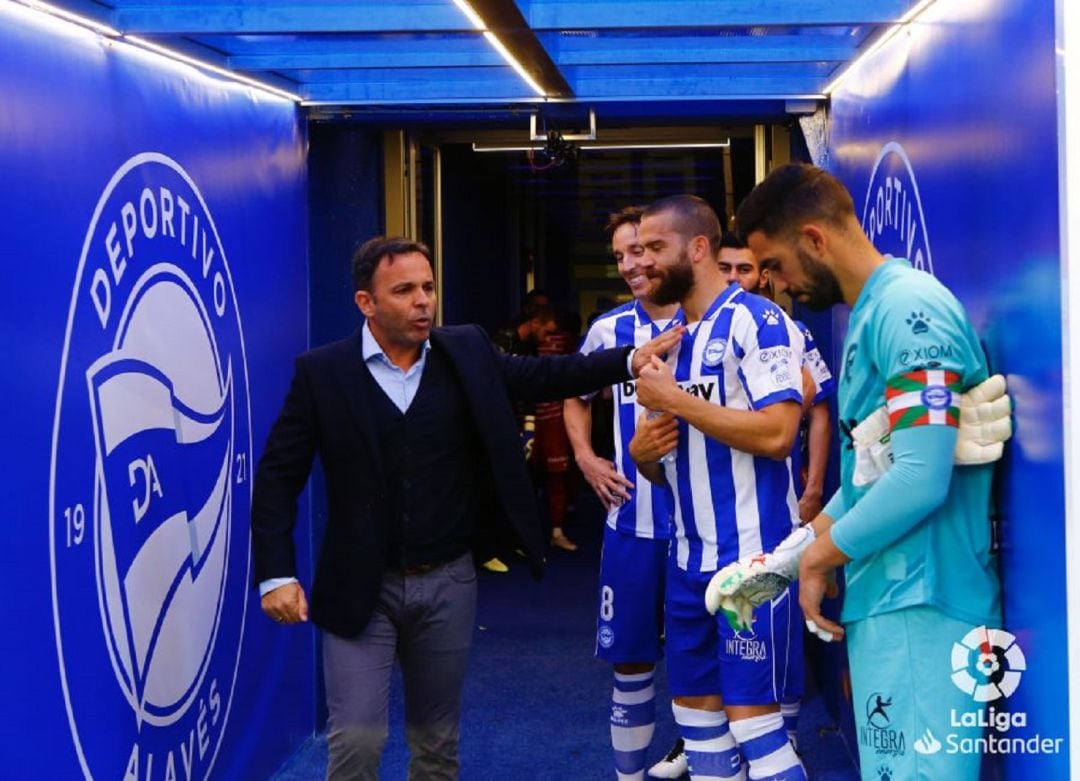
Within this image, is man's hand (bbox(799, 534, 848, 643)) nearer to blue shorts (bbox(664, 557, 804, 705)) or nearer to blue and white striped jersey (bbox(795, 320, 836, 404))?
blue shorts (bbox(664, 557, 804, 705))

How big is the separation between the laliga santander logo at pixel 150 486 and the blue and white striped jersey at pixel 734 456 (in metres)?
1.41

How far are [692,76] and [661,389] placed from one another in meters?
1.69

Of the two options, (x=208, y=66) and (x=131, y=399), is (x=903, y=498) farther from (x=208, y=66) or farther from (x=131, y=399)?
(x=208, y=66)

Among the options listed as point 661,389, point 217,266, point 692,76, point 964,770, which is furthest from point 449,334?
point 964,770

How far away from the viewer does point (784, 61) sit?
13.9ft

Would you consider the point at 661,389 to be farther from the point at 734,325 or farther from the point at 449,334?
the point at 449,334

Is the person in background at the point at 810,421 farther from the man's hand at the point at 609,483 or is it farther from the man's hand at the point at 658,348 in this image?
the man's hand at the point at 658,348

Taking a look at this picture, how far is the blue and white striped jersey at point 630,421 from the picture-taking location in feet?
14.2

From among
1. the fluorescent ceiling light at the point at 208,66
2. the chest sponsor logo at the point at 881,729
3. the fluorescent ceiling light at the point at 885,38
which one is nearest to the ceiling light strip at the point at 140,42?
the fluorescent ceiling light at the point at 208,66

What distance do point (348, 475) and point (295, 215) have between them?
185cm

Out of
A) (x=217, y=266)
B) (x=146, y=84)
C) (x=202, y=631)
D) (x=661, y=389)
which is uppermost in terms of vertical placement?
(x=146, y=84)

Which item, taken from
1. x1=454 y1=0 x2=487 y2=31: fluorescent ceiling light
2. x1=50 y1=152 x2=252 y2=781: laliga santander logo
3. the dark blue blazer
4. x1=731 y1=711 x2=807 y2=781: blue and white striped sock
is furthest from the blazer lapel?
x1=731 y1=711 x2=807 y2=781: blue and white striped sock

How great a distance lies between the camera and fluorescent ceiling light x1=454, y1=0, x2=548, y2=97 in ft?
11.1

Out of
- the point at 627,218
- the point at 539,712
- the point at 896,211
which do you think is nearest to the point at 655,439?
the point at 896,211
